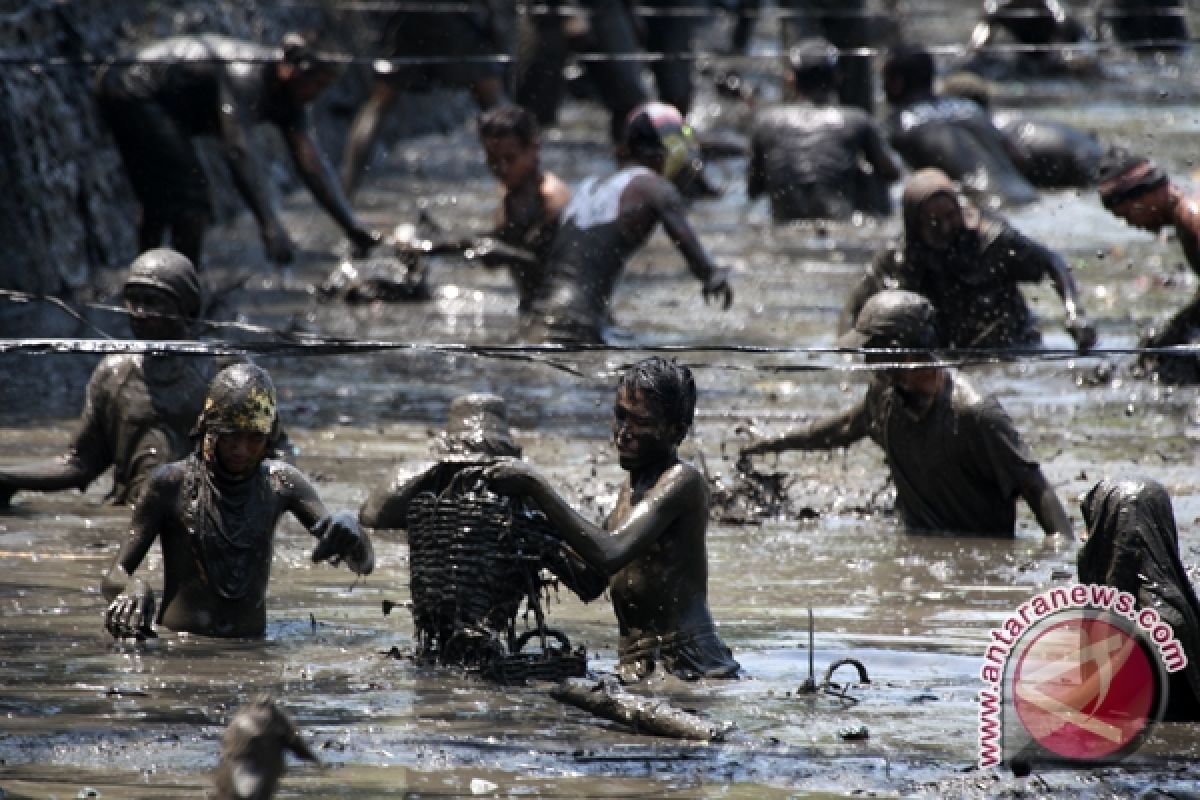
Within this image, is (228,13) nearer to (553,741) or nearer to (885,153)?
(885,153)

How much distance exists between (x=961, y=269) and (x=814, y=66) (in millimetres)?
5158

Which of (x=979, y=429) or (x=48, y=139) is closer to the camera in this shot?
(x=979, y=429)

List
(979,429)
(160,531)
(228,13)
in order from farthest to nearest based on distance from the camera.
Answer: (228,13) < (979,429) < (160,531)

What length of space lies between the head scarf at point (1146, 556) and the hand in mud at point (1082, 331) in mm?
3666

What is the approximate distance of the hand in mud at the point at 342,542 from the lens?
7.06 meters

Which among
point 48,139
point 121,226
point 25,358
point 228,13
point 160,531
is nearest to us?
point 160,531

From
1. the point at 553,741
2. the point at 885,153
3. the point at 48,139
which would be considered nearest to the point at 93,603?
the point at 553,741

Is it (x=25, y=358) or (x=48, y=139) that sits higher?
(x=48, y=139)

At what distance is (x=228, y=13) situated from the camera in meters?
17.9

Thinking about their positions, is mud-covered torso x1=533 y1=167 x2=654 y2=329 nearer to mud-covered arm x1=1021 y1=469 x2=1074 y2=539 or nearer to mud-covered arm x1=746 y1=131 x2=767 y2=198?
mud-covered arm x1=1021 y1=469 x2=1074 y2=539

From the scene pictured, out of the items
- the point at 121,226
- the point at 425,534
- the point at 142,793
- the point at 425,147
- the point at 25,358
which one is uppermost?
the point at 425,147

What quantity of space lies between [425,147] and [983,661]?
1432cm

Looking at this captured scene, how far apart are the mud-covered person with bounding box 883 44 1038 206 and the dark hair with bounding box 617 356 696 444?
8.68 metres

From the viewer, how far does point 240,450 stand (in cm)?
746
